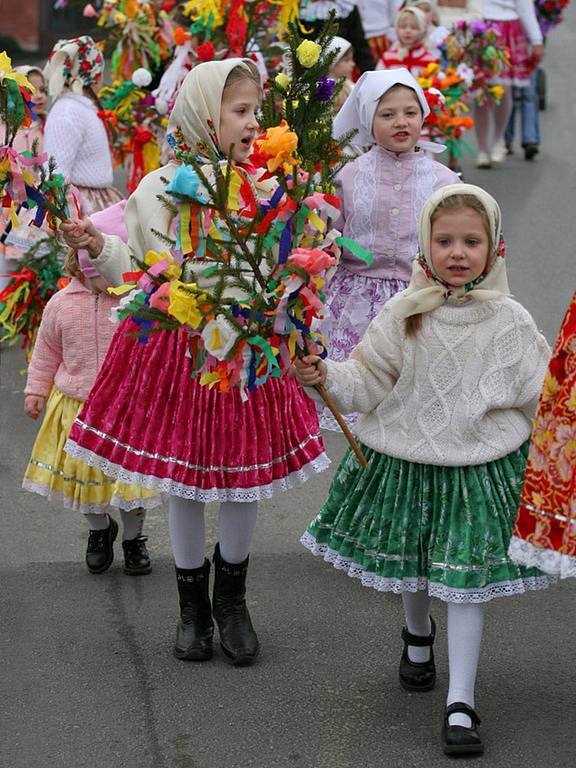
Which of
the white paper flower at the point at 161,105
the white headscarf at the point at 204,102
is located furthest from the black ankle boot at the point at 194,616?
the white paper flower at the point at 161,105

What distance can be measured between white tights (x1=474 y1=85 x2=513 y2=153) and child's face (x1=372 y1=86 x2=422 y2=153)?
763 cm

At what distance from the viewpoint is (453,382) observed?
438 centimetres

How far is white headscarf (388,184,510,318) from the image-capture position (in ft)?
14.3

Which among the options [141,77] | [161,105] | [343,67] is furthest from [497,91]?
[161,105]

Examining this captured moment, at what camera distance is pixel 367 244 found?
5906 millimetres

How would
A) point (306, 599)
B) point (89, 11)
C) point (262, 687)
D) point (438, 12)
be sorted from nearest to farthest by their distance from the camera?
point (262, 687) < point (306, 599) < point (89, 11) < point (438, 12)

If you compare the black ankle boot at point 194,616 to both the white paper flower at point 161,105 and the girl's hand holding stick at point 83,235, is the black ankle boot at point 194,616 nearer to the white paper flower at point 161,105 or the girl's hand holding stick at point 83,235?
the girl's hand holding stick at point 83,235

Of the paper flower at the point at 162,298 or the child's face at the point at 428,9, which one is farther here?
the child's face at the point at 428,9

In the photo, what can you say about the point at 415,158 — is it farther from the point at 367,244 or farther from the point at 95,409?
the point at 95,409

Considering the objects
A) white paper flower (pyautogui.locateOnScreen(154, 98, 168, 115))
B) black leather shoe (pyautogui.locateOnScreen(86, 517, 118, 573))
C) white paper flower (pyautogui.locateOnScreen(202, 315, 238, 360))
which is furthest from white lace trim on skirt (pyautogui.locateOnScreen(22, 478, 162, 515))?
white paper flower (pyautogui.locateOnScreen(154, 98, 168, 115))

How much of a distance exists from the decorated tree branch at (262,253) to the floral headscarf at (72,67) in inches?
162

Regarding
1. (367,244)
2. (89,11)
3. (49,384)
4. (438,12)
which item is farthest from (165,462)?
(438,12)

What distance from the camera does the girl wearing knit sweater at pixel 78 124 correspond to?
26.4ft

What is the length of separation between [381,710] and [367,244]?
2025 millimetres
